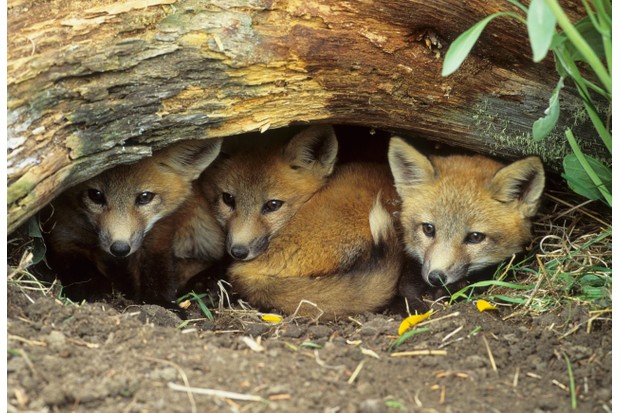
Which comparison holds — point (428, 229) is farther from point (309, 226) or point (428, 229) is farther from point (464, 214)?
point (309, 226)

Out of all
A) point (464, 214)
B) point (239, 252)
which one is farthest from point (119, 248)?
point (464, 214)

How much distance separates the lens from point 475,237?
11.6 feet

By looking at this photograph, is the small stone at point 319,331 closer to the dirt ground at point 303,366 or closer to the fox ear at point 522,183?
the dirt ground at point 303,366

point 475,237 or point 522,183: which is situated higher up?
point 522,183

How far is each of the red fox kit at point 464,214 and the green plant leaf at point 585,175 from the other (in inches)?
8.3

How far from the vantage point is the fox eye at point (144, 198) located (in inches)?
147

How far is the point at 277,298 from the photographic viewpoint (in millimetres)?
3430

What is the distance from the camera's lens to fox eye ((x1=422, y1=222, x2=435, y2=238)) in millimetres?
3574

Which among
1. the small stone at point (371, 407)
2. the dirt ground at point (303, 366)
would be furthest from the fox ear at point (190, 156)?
the small stone at point (371, 407)

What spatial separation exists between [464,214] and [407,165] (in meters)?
0.42

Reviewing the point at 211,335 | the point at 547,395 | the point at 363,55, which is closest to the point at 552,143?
the point at 363,55

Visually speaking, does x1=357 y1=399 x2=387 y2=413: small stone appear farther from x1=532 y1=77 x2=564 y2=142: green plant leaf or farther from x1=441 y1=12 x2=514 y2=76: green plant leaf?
x1=532 y1=77 x2=564 y2=142: green plant leaf

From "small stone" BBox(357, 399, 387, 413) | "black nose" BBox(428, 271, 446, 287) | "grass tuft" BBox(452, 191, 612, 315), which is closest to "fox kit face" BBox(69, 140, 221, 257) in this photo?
"black nose" BBox(428, 271, 446, 287)
